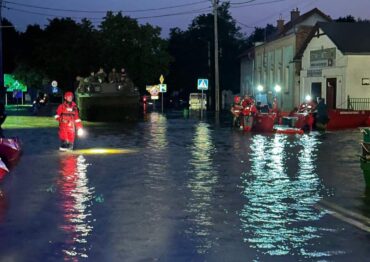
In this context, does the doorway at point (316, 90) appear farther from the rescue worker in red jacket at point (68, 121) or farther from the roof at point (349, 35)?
the rescue worker in red jacket at point (68, 121)

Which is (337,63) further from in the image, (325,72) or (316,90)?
(316,90)

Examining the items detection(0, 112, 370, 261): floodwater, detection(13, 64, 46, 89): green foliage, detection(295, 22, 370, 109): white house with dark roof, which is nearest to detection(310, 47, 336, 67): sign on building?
detection(295, 22, 370, 109): white house with dark roof

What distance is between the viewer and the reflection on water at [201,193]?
7.75m

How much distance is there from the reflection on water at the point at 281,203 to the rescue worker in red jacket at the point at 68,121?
5328 millimetres

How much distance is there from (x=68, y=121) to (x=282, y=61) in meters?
38.4

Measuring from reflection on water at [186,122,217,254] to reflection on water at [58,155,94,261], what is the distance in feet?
4.39

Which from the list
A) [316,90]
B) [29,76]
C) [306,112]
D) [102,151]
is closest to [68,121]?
[102,151]

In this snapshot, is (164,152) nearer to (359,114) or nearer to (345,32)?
(359,114)

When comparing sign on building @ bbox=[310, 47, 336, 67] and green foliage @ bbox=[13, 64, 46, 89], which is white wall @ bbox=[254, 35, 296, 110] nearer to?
sign on building @ bbox=[310, 47, 336, 67]

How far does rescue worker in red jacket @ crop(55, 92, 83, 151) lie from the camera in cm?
1869

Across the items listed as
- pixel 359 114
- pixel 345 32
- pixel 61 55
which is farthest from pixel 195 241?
pixel 61 55

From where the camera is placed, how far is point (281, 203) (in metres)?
10.1

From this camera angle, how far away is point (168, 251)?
6.95m

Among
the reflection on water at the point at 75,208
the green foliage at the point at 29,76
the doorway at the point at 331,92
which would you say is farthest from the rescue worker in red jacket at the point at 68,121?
the green foliage at the point at 29,76
